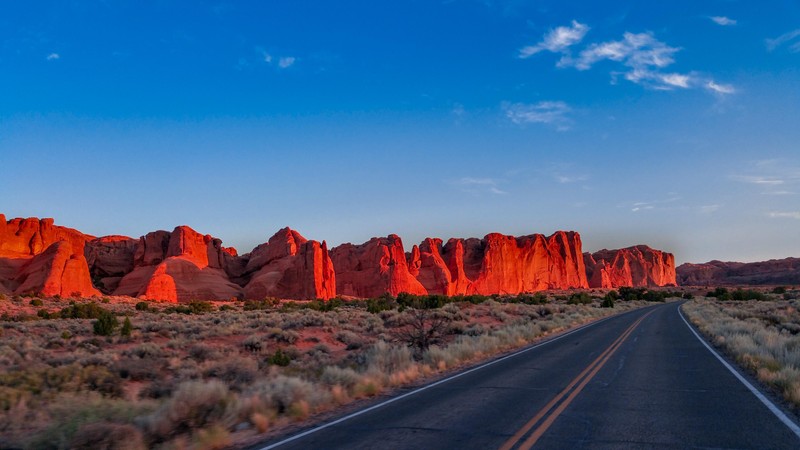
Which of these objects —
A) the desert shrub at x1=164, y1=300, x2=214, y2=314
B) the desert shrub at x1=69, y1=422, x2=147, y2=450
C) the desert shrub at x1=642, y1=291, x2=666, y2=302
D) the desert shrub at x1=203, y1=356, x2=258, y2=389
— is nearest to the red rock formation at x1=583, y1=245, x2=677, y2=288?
the desert shrub at x1=642, y1=291, x2=666, y2=302

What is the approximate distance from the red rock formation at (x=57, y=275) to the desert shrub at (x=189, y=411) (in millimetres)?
65071

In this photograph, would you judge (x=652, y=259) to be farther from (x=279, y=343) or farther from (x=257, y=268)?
(x=279, y=343)

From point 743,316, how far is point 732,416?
29845 mm

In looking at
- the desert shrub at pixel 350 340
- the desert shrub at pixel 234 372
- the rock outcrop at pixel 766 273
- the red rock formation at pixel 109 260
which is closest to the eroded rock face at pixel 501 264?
the red rock formation at pixel 109 260

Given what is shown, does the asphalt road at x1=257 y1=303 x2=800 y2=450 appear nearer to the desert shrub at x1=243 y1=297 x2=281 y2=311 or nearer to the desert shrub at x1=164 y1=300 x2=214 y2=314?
the desert shrub at x1=164 y1=300 x2=214 y2=314

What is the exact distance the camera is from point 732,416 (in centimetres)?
800

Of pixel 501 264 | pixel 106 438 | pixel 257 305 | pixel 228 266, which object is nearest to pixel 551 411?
pixel 106 438

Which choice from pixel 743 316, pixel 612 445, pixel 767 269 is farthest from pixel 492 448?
pixel 767 269

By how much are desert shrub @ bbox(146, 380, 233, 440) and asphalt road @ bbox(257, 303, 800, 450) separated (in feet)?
5.50

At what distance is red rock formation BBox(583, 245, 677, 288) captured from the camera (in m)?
173

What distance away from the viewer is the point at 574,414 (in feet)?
27.2

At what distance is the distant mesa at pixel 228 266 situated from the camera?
69.9 m

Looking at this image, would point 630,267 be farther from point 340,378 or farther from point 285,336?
point 340,378

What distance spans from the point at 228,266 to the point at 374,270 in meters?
26.1
